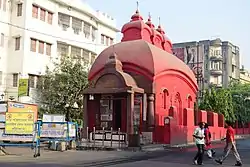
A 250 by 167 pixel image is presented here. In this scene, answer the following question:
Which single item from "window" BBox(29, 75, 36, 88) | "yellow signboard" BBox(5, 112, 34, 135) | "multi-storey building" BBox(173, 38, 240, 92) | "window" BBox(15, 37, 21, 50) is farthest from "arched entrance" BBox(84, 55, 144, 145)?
"multi-storey building" BBox(173, 38, 240, 92)

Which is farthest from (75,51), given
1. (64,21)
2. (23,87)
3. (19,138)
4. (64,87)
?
(19,138)

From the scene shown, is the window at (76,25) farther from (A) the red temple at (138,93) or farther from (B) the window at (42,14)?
(A) the red temple at (138,93)

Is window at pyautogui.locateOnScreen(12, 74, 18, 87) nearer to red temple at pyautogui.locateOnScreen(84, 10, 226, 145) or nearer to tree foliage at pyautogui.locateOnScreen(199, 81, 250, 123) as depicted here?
red temple at pyautogui.locateOnScreen(84, 10, 226, 145)

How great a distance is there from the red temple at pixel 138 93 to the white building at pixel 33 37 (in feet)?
24.3

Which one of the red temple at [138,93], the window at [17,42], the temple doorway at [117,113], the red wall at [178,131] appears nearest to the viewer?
the red temple at [138,93]

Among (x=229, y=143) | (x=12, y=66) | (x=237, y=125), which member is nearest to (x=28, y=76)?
(x=12, y=66)

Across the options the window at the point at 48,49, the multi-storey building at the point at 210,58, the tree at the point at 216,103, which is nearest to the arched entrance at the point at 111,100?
the window at the point at 48,49

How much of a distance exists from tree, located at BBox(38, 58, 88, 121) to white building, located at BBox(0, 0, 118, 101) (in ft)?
4.08

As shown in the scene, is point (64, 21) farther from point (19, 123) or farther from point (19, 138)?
point (19, 138)

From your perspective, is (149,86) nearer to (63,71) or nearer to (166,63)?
(166,63)

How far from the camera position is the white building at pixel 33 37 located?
33156 mm

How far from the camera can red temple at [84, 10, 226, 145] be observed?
24.8 m

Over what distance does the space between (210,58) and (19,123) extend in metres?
60.7

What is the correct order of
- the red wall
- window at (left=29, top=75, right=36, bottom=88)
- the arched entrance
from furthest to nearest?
1. window at (left=29, top=75, right=36, bottom=88)
2. the red wall
3. the arched entrance
